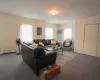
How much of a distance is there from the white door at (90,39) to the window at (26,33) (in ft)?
13.4

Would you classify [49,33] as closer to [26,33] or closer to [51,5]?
[26,33]

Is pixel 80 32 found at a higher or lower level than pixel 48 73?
higher

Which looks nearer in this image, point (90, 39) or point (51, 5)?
point (51, 5)

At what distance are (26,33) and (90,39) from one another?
456 cm

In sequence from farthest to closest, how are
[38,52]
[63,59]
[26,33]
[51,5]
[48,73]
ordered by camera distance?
[26,33] → [63,59] → [51,5] → [38,52] → [48,73]

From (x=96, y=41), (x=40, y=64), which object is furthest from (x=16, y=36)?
(x=96, y=41)

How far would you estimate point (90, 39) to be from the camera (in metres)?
5.19

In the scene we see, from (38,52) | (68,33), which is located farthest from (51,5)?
(68,33)

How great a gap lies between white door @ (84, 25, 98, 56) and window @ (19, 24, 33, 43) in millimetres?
4092

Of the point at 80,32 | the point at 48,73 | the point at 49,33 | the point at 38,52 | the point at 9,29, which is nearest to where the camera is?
the point at 48,73

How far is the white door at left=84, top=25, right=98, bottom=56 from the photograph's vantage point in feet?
16.3

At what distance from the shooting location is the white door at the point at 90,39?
16.3 ft

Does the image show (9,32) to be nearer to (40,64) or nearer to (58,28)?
(40,64)

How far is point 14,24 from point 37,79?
4.20 m
